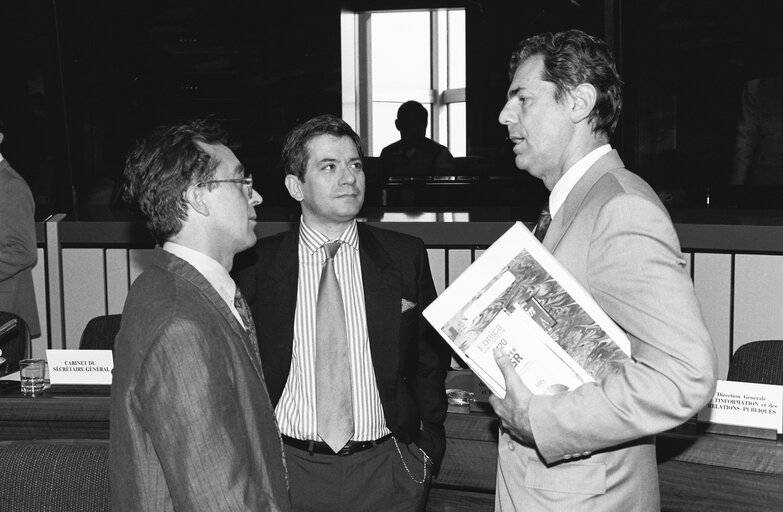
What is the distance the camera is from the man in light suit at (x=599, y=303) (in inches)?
55.6

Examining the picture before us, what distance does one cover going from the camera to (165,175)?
5.30 feet

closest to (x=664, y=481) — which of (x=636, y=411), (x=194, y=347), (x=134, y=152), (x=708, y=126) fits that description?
(x=636, y=411)

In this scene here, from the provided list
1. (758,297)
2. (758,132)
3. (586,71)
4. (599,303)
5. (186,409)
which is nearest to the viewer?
(186,409)

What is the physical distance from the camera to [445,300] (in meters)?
1.60

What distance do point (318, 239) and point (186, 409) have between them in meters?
1.19

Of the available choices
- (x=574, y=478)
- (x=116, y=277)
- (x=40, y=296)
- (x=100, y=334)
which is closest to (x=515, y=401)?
(x=574, y=478)

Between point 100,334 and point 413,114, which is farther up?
point 413,114

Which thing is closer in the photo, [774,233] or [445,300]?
[445,300]

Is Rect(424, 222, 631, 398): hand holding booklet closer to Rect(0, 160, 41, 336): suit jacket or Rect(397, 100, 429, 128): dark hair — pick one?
Rect(0, 160, 41, 336): suit jacket

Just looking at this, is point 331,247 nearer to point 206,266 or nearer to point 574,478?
point 206,266

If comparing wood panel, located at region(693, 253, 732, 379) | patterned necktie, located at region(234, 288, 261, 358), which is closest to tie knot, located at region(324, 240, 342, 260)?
patterned necktie, located at region(234, 288, 261, 358)

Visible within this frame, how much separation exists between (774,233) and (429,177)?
8.62 ft

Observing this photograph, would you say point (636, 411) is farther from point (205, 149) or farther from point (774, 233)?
point (774, 233)

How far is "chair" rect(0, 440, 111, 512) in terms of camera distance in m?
1.77
